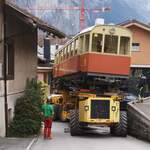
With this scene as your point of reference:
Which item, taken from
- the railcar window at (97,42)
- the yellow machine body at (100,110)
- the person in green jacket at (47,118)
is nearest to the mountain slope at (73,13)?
the railcar window at (97,42)

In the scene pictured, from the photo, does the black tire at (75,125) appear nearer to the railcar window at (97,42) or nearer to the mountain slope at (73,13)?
the railcar window at (97,42)

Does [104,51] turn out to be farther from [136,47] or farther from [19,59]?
[136,47]

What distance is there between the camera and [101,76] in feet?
88.3

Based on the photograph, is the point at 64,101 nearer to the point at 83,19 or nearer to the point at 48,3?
the point at 83,19

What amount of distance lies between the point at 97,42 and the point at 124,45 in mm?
1358

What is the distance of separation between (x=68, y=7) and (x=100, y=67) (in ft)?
414

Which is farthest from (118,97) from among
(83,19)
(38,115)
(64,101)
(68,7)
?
(68,7)

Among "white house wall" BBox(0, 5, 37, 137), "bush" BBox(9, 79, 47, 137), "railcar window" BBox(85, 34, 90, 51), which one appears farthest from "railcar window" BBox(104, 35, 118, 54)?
"bush" BBox(9, 79, 47, 137)

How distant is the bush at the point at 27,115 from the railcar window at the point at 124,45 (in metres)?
4.53

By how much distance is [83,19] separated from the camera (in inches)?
5217

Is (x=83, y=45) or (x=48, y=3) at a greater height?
(x=48, y=3)

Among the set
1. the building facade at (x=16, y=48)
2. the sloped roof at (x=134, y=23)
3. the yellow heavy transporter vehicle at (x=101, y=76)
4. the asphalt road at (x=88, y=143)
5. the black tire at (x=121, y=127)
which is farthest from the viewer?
the sloped roof at (x=134, y=23)

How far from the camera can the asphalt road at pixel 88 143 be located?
70.2 ft

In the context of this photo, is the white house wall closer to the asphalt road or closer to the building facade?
the building facade
